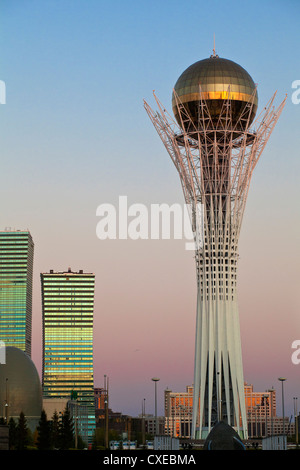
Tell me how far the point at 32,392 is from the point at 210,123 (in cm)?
6501

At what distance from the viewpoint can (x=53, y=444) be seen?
118 m

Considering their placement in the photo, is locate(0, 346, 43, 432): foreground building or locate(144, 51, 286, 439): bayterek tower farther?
locate(0, 346, 43, 432): foreground building

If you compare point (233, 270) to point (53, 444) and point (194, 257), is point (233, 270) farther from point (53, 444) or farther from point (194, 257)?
point (53, 444)

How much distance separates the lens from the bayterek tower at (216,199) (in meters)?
123

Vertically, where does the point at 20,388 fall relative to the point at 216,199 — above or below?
below

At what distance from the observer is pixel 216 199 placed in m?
125

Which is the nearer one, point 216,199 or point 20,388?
point 216,199

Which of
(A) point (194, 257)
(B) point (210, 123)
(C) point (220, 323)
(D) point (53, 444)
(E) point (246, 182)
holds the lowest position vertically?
(D) point (53, 444)

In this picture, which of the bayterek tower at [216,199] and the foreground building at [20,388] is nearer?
the bayterek tower at [216,199]

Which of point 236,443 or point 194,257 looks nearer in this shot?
point 236,443

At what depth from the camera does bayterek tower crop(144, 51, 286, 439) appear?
123 metres
